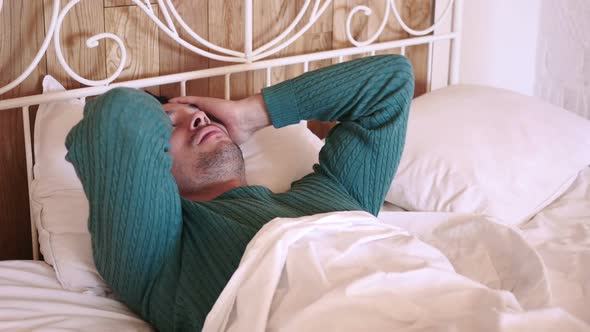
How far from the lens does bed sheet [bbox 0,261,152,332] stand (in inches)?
53.9

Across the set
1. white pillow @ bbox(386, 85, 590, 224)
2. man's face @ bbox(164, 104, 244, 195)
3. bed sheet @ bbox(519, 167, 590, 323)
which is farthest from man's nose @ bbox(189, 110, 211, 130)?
bed sheet @ bbox(519, 167, 590, 323)

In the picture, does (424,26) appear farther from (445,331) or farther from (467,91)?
(445,331)

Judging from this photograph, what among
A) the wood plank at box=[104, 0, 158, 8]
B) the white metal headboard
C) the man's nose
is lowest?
the man's nose

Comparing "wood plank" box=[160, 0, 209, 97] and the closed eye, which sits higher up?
"wood plank" box=[160, 0, 209, 97]

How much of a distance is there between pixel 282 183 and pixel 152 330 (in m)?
0.45

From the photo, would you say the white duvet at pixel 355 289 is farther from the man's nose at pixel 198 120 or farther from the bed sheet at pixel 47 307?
the man's nose at pixel 198 120

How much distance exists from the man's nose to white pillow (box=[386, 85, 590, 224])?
519 millimetres

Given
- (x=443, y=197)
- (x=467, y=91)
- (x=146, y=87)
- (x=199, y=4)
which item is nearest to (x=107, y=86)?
(x=146, y=87)

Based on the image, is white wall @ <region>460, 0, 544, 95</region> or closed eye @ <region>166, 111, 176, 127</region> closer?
closed eye @ <region>166, 111, 176, 127</region>

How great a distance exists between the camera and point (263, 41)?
2.08 meters

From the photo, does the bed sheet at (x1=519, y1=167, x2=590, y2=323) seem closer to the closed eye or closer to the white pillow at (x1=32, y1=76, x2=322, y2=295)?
the closed eye

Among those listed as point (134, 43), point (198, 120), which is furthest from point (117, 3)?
point (198, 120)

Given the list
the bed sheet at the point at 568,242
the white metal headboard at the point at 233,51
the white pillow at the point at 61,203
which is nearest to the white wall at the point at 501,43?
the white metal headboard at the point at 233,51

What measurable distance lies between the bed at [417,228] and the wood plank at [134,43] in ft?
0.18
